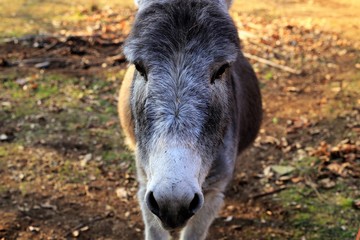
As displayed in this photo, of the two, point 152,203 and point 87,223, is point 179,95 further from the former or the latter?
point 87,223

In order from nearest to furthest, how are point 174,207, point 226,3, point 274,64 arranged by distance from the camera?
point 174,207 < point 226,3 < point 274,64

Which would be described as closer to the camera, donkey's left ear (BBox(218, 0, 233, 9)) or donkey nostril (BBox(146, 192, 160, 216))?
donkey nostril (BBox(146, 192, 160, 216))

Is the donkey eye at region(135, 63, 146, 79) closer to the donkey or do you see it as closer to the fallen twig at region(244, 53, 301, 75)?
the donkey

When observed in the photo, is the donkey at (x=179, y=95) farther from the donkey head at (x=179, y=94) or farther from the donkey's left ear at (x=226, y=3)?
the donkey's left ear at (x=226, y=3)

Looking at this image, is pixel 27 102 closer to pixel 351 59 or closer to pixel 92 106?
pixel 92 106

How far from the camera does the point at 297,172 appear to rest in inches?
220

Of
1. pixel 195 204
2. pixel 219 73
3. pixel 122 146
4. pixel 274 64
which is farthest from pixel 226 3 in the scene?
pixel 274 64

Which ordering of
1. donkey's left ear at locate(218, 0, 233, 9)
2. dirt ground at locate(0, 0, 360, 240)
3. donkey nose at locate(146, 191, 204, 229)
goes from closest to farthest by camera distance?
1. donkey nose at locate(146, 191, 204, 229)
2. donkey's left ear at locate(218, 0, 233, 9)
3. dirt ground at locate(0, 0, 360, 240)

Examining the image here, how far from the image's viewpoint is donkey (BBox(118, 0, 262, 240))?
246 cm

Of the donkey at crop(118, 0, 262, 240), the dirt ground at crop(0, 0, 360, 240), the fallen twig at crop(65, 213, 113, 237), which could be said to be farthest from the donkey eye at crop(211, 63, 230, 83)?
the fallen twig at crop(65, 213, 113, 237)

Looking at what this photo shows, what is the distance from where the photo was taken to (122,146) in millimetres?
6156

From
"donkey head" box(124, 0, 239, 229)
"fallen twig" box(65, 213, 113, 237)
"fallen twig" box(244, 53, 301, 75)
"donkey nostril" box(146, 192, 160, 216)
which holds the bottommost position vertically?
"fallen twig" box(65, 213, 113, 237)

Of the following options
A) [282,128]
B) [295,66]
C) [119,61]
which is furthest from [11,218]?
[295,66]

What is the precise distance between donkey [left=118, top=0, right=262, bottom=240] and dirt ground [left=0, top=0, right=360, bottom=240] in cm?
208
